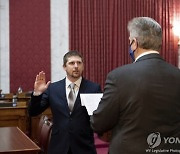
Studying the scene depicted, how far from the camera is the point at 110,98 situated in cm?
179

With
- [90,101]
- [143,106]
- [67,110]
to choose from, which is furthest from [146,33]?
[67,110]

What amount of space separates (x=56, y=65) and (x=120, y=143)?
6627 millimetres

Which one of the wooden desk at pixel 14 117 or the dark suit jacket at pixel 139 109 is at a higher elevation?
the dark suit jacket at pixel 139 109

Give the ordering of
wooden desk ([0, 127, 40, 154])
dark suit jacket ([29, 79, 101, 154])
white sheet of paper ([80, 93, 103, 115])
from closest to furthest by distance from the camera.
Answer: wooden desk ([0, 127, 40, 154])
white sheet of paper ([80, 93, 103, 115])
dark suit jacket ([29, 79, 101, 154])

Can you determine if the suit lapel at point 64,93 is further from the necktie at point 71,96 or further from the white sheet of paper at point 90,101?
the white sheet of paper at point 90,101

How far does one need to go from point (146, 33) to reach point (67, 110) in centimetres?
109

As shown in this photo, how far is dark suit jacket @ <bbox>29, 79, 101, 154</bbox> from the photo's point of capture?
8.70ft

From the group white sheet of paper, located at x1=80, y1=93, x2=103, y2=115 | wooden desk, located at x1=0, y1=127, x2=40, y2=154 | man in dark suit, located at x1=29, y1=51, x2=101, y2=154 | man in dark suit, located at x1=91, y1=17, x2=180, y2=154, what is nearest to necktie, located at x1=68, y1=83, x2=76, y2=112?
man in dark suit, located at x1=29, y1=51, x2=101, y2=154

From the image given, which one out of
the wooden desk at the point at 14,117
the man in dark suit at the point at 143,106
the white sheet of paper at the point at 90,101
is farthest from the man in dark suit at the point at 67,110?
the wooden desk at the point at 14,117

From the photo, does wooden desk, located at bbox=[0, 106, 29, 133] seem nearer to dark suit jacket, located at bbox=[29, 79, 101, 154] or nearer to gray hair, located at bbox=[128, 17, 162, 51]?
dark suit jacket, located at bbox=[29, 79, 101, 154]

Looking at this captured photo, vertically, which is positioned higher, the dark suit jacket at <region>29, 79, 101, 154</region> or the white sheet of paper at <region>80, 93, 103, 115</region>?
the white sheet of paper at <region>80, 93, 103, 115</region>

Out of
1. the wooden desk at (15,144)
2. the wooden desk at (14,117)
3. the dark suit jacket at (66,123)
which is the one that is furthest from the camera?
the wooden desk at (14,117)

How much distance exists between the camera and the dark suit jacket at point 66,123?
2.65 m

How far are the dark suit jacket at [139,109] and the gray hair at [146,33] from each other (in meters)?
0.11
